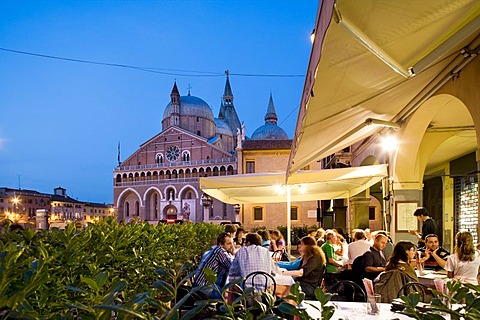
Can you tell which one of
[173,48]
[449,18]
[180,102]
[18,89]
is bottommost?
[449,18]

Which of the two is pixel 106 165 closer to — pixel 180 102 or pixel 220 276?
pixel 180 102

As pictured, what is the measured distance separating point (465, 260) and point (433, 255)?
3.49ft

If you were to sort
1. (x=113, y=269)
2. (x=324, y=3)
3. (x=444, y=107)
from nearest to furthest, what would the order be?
1. (x=324, y=3)
2. (x=113, y=269)
3. (x=444, y=107)

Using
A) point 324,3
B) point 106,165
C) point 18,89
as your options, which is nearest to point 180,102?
point 324,3

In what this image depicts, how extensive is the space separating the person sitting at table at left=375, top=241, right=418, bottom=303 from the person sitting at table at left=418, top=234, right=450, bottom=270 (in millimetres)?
1510

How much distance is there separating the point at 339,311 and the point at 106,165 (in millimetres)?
151222

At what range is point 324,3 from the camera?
1.93 metres

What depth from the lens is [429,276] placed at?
5402 mm

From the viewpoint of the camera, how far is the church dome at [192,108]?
59.7m

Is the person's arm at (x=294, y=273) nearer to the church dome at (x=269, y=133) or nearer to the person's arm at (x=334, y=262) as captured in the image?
the person's arm at (x=334, y=262)

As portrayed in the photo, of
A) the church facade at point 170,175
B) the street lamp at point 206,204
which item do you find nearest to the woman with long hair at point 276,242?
the street lamp at point 206,204

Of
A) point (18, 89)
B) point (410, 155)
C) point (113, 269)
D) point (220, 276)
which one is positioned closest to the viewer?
point (113, 269)

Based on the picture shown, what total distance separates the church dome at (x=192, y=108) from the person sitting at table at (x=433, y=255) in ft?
180

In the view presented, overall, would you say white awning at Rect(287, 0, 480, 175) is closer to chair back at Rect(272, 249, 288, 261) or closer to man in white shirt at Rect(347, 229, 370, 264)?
man in white shirt at Rect(347, 229, 370, 264)
